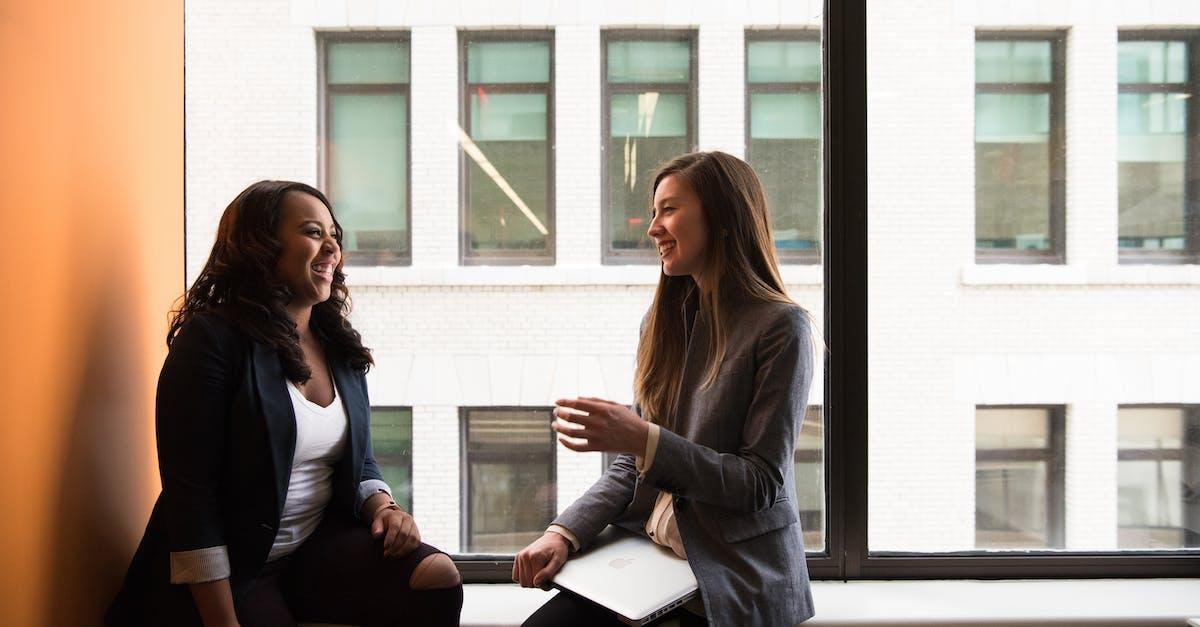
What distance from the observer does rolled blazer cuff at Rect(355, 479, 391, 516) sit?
185 centimetres

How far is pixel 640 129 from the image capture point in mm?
2488

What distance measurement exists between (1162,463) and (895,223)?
1.20m

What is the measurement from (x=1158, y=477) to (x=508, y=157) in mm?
2360

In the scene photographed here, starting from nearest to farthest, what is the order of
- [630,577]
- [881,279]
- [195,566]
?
[195,566] < [630,577] < [881,279]

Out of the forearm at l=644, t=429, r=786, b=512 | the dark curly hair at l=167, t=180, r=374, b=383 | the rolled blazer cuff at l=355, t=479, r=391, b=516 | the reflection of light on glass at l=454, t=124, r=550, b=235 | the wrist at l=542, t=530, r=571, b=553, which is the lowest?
the wrist at l=542, t=530, r=571, b=553

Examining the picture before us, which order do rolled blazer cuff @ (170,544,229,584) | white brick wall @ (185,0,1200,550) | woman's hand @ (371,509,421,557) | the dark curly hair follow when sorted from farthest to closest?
1. white brick wall @ (185,0,1200,550)
2. woman's hand @ (371,509,421,557)
3. the dark curly hair
4. rolled blazer cuff @ (170,544,229,584)

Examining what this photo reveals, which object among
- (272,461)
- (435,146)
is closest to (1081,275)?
(435,146)

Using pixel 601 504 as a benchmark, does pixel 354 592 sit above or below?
below

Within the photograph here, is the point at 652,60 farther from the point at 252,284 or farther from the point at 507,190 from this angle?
the point at 252,284

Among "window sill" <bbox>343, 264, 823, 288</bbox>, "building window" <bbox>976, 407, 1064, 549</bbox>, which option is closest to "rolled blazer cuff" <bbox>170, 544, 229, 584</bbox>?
"window sill" <bbox>343, 264, 823, 288</bbox>

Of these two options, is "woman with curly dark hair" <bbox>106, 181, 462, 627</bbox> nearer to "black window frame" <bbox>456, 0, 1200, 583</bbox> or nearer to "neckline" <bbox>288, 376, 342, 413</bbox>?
"neckline" <bbox>288, 376, 342, 413</bbox>

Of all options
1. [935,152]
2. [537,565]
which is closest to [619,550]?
[537,565]

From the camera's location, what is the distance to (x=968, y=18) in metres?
2.49

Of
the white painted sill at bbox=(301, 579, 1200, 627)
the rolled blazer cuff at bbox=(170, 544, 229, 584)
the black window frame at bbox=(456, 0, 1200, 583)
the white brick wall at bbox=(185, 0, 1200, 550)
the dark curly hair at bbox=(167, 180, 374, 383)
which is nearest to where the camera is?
the rolled blazer cuff at bbox=(170, 544, 229, 584)
